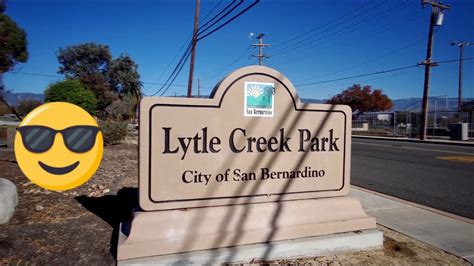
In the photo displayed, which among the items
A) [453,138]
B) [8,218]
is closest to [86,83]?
[453,138]

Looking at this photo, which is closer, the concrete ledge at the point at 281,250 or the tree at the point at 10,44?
the concrete ledge at the point at 281,250

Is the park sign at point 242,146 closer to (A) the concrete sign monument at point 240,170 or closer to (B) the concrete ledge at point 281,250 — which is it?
(A) the concrete sign monument at point 240,170

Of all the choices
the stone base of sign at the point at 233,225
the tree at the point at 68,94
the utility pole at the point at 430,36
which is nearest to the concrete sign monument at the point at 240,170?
the stone base of sign at the point at 233,225

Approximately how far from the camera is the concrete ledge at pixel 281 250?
110 inches

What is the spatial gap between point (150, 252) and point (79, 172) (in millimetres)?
872

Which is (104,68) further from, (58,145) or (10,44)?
(58,145)

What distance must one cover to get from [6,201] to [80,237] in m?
1.09

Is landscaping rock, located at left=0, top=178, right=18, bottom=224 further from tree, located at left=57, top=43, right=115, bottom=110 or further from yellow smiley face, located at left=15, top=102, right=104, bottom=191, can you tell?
tree, located at left=57, top=43, right=115, bottom=110

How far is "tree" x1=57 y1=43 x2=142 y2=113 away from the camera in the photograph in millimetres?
54094

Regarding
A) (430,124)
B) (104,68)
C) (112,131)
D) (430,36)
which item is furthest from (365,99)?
(112,131)

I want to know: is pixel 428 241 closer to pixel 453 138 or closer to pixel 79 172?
pixel 79 172

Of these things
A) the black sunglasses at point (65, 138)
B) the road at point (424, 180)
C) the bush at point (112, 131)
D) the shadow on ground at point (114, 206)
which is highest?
the black sunglasses at point (65, 138)

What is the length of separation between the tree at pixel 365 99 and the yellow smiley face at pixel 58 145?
193 feet

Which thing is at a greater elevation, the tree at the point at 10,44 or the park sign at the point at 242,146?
the tree at the point at 10,44
